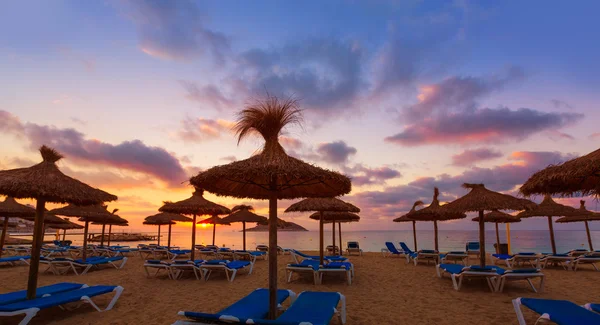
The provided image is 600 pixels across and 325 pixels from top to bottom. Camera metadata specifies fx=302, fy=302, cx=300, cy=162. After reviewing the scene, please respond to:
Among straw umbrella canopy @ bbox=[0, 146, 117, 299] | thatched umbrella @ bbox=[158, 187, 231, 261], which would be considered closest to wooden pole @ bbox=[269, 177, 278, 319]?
straw umbrella canopy @ bbox=[0, 146, 117, 299]

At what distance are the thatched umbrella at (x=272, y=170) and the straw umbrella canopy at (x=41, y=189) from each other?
269 centimetres

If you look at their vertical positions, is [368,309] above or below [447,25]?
below

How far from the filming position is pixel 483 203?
8.23 m

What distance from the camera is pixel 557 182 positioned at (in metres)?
4.86

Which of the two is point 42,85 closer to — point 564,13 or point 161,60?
point 161,60

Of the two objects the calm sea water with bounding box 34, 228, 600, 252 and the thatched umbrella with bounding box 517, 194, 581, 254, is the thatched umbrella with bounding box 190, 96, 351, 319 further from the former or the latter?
the calm sea water with bounding box 34, 228, 600, 252

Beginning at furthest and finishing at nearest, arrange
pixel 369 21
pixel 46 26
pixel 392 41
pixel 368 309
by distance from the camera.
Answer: pixel 369 21
pixel 392 41
pixel 46 26
pixel 368 309

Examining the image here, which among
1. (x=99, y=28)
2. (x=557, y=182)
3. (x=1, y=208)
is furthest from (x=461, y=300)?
(x=1, y=208)

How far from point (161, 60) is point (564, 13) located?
11429 millimetres

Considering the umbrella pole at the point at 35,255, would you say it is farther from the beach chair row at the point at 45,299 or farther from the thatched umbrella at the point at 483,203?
the thatched umbrella at the point at 483,203

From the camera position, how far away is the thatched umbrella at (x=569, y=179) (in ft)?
13.8

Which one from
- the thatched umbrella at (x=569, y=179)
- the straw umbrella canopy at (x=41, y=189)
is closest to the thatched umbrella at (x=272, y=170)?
the straw umbrella canopy at (x=41, y=189)

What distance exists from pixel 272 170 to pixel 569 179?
444cm

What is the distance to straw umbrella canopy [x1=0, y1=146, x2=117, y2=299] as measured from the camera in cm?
503
